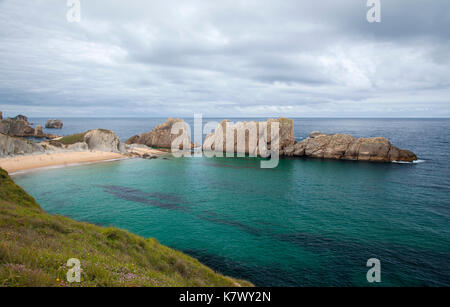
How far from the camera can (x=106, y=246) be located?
15430 millimetres

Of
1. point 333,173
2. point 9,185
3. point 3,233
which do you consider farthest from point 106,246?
point 333,173

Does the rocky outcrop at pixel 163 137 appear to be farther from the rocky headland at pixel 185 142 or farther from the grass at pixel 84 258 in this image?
the grass at pixel 84 258

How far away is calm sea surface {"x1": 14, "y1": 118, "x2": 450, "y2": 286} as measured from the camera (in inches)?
910

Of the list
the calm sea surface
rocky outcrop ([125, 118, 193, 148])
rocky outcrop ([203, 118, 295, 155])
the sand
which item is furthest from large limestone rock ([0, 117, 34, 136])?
rocky outcrop ([203, 118, 295, 155])

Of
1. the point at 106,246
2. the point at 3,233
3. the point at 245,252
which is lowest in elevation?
the point at 245,252

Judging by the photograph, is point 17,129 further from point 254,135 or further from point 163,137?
point 254,135

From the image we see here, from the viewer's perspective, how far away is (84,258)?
1158 centimetres

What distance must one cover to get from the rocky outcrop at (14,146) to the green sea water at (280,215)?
19549 millimetres

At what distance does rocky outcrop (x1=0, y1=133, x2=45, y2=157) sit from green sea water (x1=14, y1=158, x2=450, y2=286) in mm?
19549

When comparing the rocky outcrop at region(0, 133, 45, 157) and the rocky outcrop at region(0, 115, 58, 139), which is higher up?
the rocky outcrop at region(0, 115, 58, 139)

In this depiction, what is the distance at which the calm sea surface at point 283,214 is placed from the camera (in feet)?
75.9

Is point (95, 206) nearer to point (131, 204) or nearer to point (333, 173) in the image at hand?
point (131, 204)

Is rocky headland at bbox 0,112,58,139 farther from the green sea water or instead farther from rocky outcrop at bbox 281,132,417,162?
rocky outcrop at bbox 281,132,417,162
